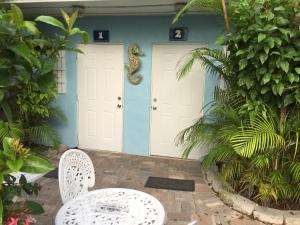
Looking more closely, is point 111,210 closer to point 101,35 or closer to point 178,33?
point 178,33

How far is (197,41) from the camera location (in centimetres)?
469

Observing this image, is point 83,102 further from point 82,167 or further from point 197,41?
point 82,167

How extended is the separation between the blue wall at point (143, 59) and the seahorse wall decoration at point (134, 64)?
0.07 metres

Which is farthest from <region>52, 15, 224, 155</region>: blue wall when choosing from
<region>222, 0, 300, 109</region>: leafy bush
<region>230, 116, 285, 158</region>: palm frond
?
<region>230, 116, 285, 158</region>: palm frond

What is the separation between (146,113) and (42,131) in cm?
183

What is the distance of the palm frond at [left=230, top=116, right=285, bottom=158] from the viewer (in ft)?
9.32

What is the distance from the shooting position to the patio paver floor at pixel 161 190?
3.19 m

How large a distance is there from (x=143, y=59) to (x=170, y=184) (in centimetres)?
220

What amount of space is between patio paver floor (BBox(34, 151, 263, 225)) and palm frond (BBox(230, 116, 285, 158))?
0.87m

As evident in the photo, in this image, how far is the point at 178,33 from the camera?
4.70 metres

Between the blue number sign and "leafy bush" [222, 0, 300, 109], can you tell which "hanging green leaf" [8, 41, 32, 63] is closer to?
"leafy bush" [222, 0, 300, 109]

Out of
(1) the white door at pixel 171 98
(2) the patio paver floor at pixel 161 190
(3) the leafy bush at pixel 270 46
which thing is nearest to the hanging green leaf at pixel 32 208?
(2) the patio paver floor at pixel 161 190

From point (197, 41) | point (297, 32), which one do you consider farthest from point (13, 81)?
point (197, 41)

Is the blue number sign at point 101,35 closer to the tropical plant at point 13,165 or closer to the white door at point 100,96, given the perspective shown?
the white door at point 100,96
